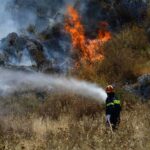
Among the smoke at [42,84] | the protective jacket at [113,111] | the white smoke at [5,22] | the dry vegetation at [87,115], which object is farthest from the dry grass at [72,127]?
the white smoke at [5,22]

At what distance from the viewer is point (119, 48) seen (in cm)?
2648

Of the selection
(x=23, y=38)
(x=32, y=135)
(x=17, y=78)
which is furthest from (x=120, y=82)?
(x=32, y=135)

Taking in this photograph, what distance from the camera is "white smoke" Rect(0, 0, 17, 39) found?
106ft

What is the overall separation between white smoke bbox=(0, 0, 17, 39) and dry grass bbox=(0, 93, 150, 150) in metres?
11.9

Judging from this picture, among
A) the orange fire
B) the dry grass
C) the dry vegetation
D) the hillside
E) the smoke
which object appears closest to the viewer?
the dry grass

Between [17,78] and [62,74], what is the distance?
2.01m

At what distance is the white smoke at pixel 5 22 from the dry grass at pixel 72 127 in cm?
1191

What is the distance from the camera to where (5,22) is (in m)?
33.8

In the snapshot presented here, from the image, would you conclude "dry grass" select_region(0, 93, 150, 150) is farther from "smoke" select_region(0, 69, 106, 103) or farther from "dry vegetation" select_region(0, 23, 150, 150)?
"smoke" select_region(0, 69, 106, 103)

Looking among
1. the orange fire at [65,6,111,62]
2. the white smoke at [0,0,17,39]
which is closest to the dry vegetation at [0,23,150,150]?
the orange fire at [65,6,111,62]

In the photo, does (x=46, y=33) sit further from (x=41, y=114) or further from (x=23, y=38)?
(x=41, y=114)

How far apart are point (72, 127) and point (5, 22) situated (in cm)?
2091

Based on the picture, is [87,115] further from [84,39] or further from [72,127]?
[84,39]

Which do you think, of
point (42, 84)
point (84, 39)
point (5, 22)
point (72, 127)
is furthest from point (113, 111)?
Answer: point (5, 22)
